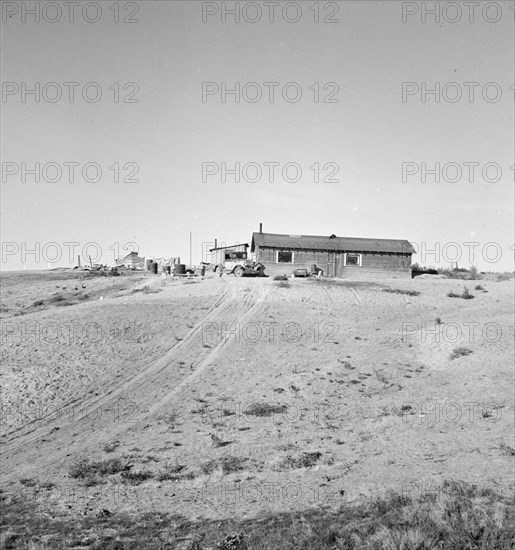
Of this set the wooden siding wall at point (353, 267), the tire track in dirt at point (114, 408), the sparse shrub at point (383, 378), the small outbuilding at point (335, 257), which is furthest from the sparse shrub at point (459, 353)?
the wooden siding wall at point (353, 267)

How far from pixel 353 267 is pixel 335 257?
2.01m

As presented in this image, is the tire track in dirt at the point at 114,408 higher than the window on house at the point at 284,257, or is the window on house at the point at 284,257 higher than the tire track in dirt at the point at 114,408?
the window on house at the point at 284,257

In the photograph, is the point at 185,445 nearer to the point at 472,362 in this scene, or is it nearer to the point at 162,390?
the point at 162,390

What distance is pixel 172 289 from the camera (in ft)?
106

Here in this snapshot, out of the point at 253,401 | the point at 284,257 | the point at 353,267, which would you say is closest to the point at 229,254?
the point at 284,257

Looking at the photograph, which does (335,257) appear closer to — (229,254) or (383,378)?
(229,254)

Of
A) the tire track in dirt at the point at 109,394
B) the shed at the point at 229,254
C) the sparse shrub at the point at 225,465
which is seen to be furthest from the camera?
the shed at the point at 229,254

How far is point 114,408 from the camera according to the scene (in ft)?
46.9

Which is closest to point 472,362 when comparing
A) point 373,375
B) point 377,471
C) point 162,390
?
point 373,375

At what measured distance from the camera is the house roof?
150 ft

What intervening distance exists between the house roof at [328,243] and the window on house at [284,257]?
1.95ft

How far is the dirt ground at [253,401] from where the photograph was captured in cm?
936

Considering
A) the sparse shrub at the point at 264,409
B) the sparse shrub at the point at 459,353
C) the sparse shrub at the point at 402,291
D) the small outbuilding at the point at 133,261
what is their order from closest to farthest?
the sparse shrub at the point at 264,409
the sparse shrub at the point at 459,353
the sparse shrub at the point at 402,291
the small outbuilding at the point at 133,261

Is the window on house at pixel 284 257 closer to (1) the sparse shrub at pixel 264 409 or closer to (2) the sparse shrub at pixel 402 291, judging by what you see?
(2) the sparse shrub at pixel 402 291
